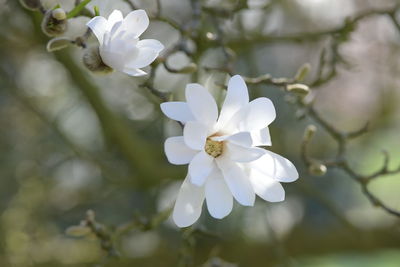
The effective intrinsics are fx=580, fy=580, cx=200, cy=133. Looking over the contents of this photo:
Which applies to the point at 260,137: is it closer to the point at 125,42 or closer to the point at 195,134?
the point at 195,134

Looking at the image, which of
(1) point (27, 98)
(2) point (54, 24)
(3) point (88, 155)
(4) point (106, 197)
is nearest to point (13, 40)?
(1) point (27, 98)

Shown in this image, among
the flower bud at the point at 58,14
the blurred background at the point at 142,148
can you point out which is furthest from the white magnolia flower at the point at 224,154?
the blurred background at the point at 142,148

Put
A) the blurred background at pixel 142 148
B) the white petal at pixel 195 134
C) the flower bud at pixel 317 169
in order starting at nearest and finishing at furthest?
the white petal at pixel 195 134 < the flower bud at pixel 317 169 < the blurred background at pixel 142 148

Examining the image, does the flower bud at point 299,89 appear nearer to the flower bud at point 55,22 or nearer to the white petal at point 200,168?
the white petal at point 200,168

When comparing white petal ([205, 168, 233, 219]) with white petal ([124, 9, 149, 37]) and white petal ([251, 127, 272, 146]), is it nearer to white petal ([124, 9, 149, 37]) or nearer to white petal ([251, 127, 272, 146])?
white petal ([251, 127, 272, 146])

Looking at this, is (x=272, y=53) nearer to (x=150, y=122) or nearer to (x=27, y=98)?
(x=150, y=122)

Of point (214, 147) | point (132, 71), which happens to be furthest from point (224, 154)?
point (132, 71)

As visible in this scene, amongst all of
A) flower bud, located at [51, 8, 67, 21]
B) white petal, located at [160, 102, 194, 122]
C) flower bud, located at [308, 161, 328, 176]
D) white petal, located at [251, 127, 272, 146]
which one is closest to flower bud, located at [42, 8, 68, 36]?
flower bud, located at [51, 8, 67, 21]
